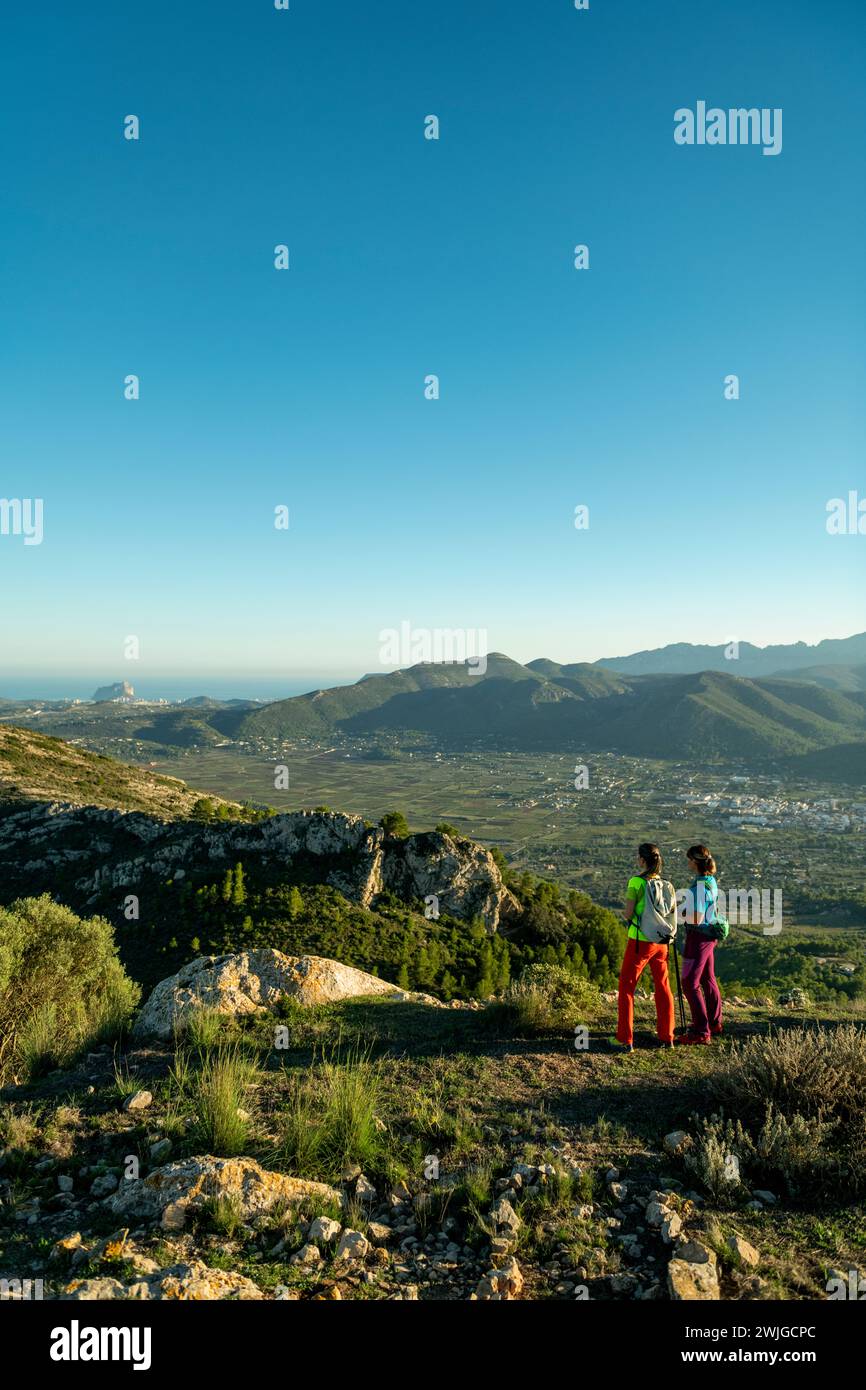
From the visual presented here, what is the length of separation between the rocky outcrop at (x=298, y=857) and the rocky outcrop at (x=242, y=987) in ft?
43.0

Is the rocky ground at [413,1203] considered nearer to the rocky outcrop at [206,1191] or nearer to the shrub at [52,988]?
the rocky outcrop at [206,1191]

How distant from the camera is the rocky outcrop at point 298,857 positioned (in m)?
26.3

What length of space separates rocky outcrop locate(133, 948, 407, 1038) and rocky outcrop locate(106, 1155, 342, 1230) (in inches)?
168

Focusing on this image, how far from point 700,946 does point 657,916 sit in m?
1.17

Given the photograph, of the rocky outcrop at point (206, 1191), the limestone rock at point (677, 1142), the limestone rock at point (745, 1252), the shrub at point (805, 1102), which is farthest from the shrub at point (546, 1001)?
the limestone rock at point (745, 1252)

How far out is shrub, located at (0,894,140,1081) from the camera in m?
8.80

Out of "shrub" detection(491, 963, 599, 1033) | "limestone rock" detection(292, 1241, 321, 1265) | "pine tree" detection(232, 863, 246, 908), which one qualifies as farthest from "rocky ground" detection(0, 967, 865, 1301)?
"pine tree" detection(232, 863, 246, 908)

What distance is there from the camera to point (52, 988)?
11.5 meters

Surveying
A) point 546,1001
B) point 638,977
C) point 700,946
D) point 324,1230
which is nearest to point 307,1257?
point 324,1230

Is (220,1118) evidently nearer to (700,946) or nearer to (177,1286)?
(177,1286)

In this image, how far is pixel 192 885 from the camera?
2472 cm
